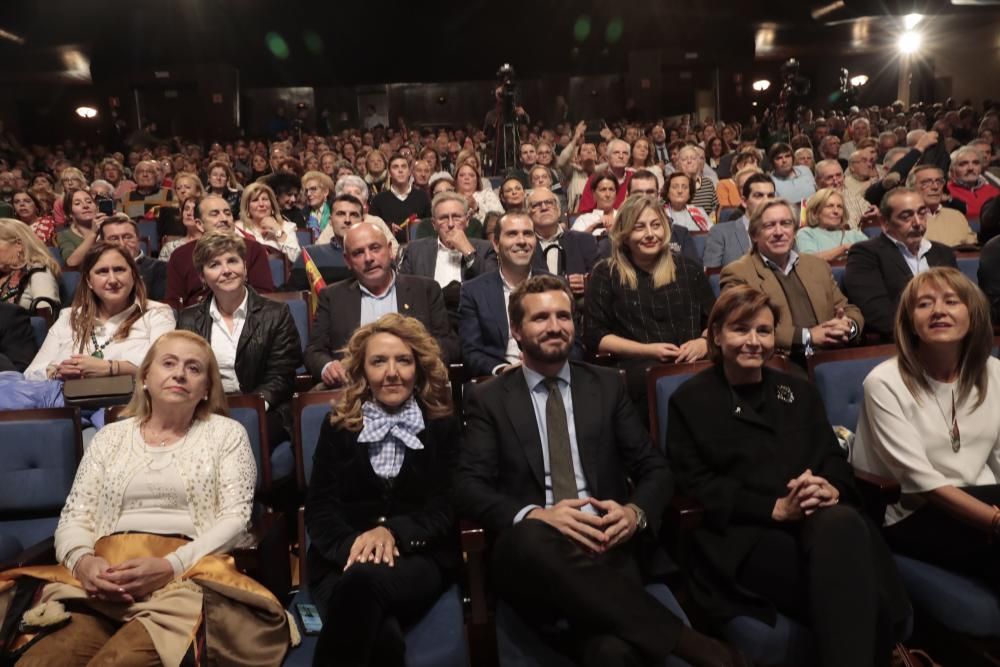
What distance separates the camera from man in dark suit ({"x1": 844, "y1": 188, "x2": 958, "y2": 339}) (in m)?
2.73

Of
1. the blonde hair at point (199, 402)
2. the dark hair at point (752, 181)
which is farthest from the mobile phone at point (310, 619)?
the dark hair at point (752, 181)

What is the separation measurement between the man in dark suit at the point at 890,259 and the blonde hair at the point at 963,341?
983mm

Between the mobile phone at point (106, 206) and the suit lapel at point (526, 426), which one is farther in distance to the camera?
the mobile phone at point (106, 206)

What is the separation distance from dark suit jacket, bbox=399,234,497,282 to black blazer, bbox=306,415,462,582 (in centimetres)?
164

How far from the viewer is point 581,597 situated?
4.68 feet

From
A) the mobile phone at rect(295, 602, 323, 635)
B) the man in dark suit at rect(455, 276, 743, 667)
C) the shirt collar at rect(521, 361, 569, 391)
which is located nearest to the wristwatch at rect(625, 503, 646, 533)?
the man in dark suit at rect(455, 276, 743, 667)

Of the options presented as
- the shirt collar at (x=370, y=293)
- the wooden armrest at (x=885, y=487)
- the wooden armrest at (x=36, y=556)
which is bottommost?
the wooden armrest at (x=36, y=556)

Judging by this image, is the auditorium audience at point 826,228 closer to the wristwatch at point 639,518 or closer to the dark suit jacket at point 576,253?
the dark suit jacket at point 576,253

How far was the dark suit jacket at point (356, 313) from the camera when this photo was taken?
8.77 feet

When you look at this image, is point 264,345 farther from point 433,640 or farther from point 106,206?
point 106,206

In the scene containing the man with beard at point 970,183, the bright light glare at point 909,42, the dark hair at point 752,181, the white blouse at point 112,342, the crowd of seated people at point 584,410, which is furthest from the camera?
the bright light glare at point 909,42

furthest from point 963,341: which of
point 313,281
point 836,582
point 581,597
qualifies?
point 313,281

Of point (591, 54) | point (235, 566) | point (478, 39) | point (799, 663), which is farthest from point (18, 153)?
point (799, 663)

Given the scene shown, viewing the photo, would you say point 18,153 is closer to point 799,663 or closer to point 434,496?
point 434,496
